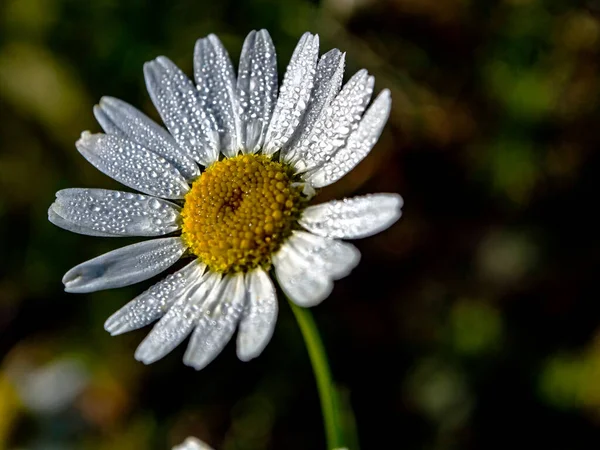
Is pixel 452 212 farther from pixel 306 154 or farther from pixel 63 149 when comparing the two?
pixel 63 149

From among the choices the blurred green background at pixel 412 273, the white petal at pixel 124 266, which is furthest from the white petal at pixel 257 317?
the blurred green background at pixel 412 273

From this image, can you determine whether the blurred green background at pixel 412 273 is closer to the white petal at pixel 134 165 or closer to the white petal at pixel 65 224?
the white petal at pixel 134 165

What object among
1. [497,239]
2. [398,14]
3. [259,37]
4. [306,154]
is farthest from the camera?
[398,14]

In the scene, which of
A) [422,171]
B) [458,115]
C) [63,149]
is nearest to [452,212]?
[422,171]

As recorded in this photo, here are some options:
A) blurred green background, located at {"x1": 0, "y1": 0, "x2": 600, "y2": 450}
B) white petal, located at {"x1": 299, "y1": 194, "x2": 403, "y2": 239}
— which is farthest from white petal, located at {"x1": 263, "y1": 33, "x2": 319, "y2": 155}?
blurred green background, located at {"x1": 0, "y1": 0, "x2": 600, "y2": 450}

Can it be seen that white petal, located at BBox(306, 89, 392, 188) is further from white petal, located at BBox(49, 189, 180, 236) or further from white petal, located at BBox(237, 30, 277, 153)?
white petal, located at BBox(49, 189, 180, 236)

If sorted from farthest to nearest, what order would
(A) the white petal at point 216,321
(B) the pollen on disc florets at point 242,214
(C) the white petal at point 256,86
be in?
(C) the white petal at point 256,86 < (B) the pollen on disc florets at point 242,214 < (A) the white petal at point 216,321

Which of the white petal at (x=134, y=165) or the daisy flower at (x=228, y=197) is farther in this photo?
the white petal at (x=134, y=165)
